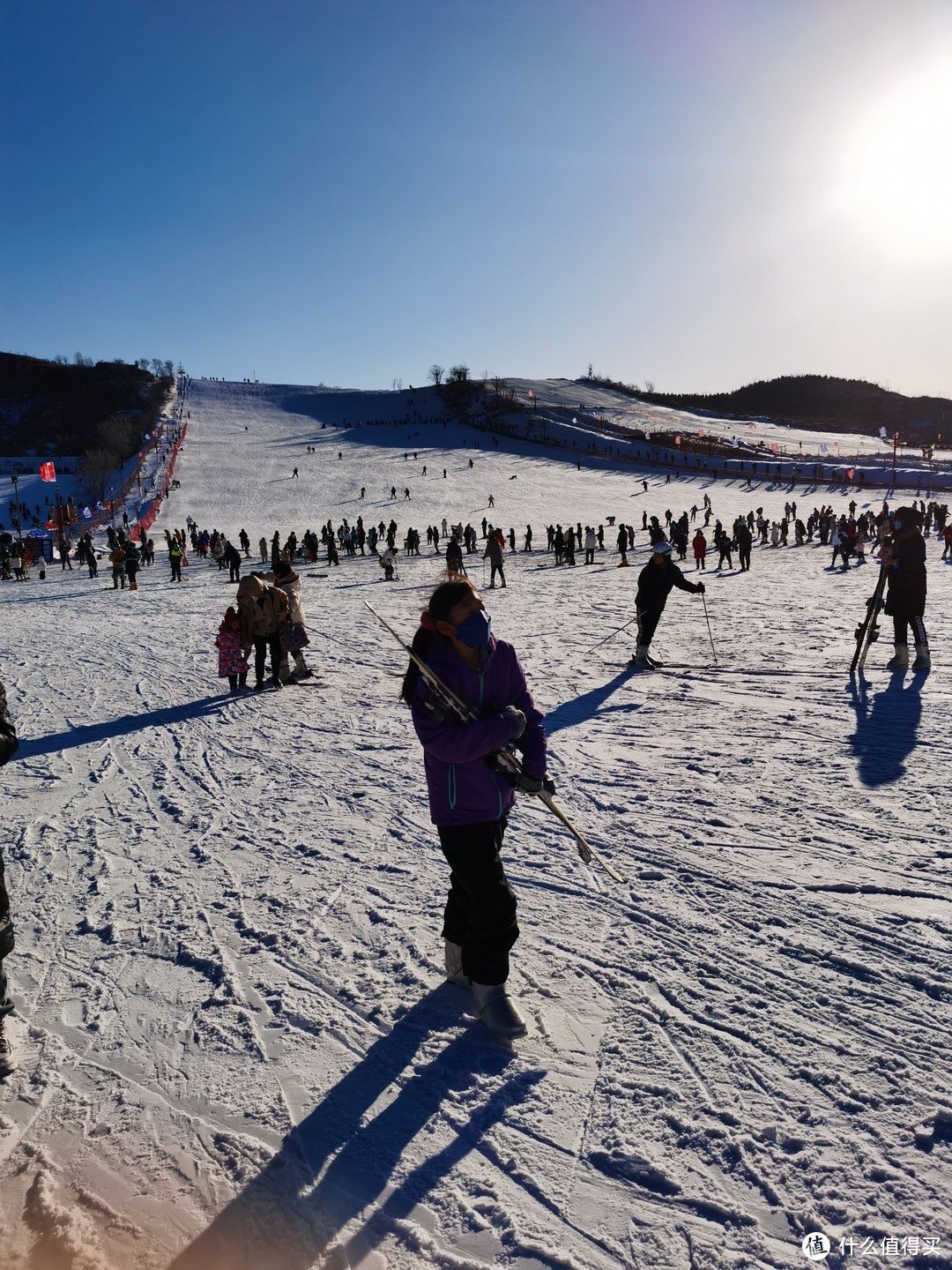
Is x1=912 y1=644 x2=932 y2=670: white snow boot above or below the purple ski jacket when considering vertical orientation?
below

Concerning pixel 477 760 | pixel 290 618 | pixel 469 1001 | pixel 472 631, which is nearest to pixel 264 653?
pixel 290 618

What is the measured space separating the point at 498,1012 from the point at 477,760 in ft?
3.19

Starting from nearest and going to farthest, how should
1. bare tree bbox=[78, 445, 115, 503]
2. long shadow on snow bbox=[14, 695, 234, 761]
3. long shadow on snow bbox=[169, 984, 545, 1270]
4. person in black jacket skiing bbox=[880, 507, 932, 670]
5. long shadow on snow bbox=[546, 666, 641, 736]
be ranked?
1. long shadow on snow bbox=[169, 984, 545, 1270]
2. long shadow on snow bbox=[14, 695, 234, 761]
3. long shadow on snow bbox=[546, 666, 641, 736]
4. person in black jacket skiing bbox=[880, 507, 932, 670]
5. bare tree bbox=[78, 445, 115, 503]

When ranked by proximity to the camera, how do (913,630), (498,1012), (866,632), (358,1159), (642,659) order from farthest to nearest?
(642,659), (866,632), (913,630), (498,1012), (358,1159)

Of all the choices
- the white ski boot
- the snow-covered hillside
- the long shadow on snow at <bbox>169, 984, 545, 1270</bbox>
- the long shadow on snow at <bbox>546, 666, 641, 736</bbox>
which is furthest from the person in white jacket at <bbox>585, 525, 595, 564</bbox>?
the long shadow on snow at <bbox>169, 984, 545, 1270</bbox>

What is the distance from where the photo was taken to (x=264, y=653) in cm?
861

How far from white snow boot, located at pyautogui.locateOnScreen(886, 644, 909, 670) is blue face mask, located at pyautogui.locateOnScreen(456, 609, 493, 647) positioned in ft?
22.8

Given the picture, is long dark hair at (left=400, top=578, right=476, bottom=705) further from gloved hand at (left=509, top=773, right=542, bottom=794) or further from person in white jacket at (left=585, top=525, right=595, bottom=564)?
person in white jacket at (left=585, top=525, right=595, bottom=564)

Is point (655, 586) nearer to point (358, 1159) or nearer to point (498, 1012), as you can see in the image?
point (498, 1012)

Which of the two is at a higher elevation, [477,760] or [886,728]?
[477,760]

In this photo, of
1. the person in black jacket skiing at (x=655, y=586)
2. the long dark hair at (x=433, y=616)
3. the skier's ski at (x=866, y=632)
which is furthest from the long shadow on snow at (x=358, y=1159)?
the skier's ski at (x=866, y=632)

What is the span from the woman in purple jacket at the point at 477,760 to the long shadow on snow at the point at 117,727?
5332 millimetres

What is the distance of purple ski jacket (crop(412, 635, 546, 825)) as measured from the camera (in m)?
2.46

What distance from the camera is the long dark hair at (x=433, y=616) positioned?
2.51m
